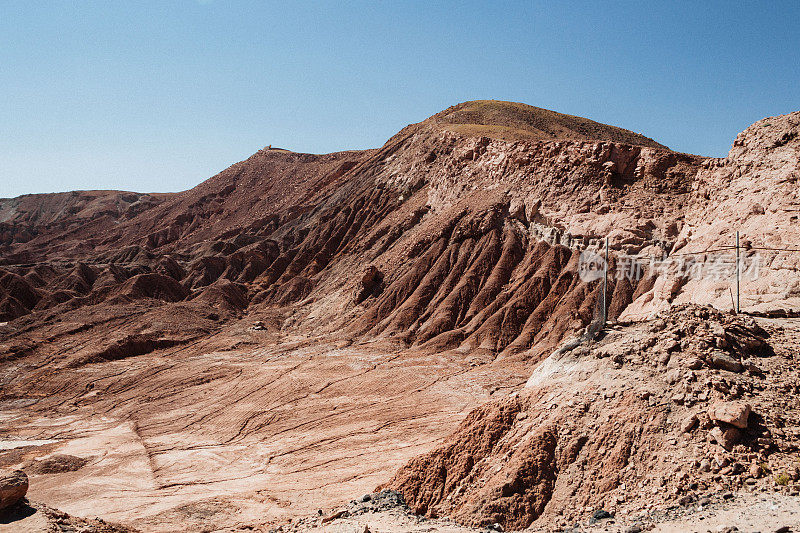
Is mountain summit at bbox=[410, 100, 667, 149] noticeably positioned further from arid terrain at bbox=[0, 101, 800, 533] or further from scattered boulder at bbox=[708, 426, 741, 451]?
scattered boulder at bbox=[708, 426, 741, 451]

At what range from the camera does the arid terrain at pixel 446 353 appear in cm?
900

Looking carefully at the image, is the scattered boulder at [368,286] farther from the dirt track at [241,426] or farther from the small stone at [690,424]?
the small stone at [690,424]

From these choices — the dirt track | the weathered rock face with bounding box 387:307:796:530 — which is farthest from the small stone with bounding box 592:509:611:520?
the dirt track

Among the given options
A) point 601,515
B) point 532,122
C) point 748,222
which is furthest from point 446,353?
point 532,122

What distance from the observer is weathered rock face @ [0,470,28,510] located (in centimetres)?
1015

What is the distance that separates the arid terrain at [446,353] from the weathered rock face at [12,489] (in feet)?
0.65

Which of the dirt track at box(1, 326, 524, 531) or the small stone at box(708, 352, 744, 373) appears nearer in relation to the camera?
the small stone at box(708, 352, 744, 373)

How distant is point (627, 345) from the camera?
10.9 m

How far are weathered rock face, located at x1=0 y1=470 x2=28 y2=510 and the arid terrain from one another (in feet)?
0.65

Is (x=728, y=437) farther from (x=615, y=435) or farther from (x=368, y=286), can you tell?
(x=368, y=286)

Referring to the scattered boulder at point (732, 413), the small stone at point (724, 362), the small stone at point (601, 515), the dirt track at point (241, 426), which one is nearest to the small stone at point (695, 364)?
the small stone at point (724, 362)

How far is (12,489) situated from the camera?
10234 mm

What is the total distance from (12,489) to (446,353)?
80.3 ft

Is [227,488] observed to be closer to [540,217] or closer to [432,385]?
[432,385]
